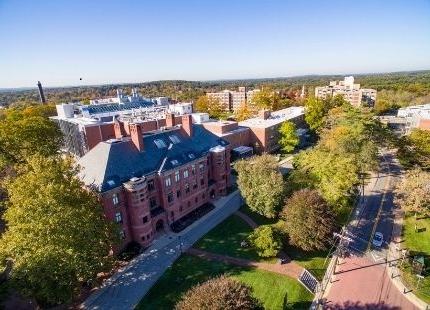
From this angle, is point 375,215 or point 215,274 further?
point 375,215

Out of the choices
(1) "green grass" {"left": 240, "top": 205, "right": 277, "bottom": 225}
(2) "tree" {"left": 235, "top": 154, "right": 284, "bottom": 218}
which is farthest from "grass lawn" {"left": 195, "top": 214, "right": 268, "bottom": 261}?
(2) "tree" {"left": 235, "top": 154, "right": 284, "bottom": 218}

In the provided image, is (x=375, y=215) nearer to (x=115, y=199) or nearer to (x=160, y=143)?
(x=160, y=143)

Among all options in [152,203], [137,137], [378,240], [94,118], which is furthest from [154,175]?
[94,118]

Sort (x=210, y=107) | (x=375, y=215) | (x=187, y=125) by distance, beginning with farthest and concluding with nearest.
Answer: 1. (x=210, y=107)
2. (x=187, y=125)
3. (x=375, y=215)

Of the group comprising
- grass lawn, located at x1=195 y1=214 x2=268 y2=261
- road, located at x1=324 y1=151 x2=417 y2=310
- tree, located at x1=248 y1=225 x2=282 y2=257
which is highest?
tree, located at x1=248 y1=225 x2=282 y2=257

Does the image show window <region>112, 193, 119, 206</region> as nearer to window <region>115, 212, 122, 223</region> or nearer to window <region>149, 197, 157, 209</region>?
window <region>115, 212, 122, 223</region>

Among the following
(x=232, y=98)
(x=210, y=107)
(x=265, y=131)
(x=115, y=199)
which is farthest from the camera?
(x=232, y=98)

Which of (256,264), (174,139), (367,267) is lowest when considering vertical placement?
(367,267)
